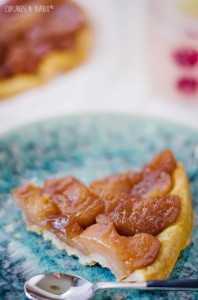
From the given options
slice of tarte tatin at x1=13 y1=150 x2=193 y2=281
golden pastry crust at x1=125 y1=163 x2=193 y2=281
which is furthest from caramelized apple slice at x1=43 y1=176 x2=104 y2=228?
golden pastry crust at x1=125 y1=163 x2=193 y2=281

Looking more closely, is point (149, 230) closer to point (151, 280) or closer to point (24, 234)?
point (151, 280)

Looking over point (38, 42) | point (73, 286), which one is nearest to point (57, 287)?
point (73, 286)

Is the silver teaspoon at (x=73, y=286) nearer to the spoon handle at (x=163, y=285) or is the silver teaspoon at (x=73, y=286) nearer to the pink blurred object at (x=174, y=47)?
the spoon handle at (x=163, y=285)

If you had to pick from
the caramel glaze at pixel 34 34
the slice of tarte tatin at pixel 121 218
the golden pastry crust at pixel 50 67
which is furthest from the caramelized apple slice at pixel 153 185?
the caramel glaze at pixel 34 34

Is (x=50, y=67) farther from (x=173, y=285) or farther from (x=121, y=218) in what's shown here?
(x=173, y=285)
